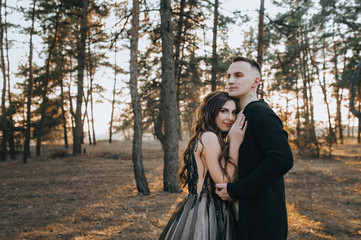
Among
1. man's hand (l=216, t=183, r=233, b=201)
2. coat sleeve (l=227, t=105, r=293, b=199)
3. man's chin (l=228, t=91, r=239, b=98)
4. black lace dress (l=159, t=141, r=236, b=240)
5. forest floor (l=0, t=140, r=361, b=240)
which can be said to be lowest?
forest floor (l=0, t=140, r=361, b=240)

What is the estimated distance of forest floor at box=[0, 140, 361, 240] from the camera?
5.77 meters

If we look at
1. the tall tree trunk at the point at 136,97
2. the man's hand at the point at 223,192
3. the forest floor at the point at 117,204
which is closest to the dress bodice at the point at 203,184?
the man's hand at the point at 223,192

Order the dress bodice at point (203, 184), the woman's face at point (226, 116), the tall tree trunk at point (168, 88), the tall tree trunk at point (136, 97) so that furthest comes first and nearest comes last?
the tall tree trunk at point (168, 88) → the tall tree trunk at point (136, 97) → the woman's face at point (226, 116) → the dress bodice at point (203, 184)

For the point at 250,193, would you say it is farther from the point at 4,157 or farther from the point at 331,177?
the point at 4,157

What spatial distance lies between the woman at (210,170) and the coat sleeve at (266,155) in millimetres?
197

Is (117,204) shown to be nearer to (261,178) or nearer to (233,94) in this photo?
(233,94)

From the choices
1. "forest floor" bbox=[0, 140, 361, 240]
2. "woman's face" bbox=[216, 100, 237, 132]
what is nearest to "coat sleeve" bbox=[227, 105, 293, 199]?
"woman's face" bbox=[216, 100, 237, 132]

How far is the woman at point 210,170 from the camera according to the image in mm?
2465

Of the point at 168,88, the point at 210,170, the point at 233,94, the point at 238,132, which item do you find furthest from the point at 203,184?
the point at 168,88

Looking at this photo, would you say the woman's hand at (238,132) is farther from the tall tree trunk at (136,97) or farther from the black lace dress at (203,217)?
the tall tree trunk at (136,97)

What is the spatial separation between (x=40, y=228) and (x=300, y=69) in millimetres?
25598

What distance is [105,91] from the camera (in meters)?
31.2

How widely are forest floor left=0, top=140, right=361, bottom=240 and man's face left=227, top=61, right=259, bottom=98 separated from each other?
4.04m

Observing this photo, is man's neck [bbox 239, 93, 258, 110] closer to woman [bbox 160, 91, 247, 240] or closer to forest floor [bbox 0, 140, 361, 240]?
woman [bbox 160, 91, 247, 240]
